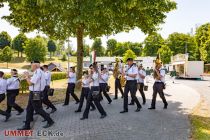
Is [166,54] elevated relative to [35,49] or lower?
lower

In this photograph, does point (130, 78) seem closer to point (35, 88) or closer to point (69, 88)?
point (69, 88)

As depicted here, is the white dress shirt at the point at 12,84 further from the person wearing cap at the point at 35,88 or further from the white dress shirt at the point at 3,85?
the person wearing cap at the point at 35,88

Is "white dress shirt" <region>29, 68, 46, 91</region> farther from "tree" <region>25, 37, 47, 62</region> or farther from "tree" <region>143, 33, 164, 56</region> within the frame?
"tree" <region>143, 33, 164, 56</region>

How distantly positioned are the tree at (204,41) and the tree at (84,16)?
5667 centimetres

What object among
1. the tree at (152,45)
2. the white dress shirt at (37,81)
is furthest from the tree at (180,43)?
the white dress shirt at (37,81)

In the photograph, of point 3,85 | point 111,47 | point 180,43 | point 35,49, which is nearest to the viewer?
point 3,85

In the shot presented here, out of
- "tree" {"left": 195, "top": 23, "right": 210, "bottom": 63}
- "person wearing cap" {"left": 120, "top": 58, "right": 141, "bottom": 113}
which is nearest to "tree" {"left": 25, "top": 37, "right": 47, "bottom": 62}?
"tree" {"left": 195, "top": 23, "right": 210, "bottom": 63}

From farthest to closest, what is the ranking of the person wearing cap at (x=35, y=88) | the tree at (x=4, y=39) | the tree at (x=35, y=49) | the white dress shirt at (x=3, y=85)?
the tree at (x=4, y=39) < the tree at (x=35, y=49) < the white dress shirt at (x=3, y=85) < the person wearing cap at (x=35, y=88)

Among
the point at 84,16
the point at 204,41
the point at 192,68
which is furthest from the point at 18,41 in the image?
the point at 84,16

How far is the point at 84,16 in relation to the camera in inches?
740

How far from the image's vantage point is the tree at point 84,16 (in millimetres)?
18797

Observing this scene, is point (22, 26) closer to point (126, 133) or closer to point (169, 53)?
point (126, 133)

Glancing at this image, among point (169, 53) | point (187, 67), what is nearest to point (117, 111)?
point (187, 67)

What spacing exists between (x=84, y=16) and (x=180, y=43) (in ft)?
314
